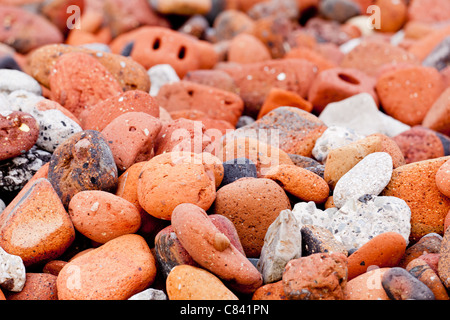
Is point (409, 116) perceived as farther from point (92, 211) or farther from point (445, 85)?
point (92, 211)

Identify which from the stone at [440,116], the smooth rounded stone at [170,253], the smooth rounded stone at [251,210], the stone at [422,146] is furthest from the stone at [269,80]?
the smooth rounded stone at [170,253]

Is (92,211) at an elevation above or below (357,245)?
above

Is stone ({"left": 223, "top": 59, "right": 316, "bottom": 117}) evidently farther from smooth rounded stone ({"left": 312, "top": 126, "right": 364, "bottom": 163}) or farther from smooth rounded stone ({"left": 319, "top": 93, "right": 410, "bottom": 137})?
smooth rounded stone ({"left": 312, "top": 126, "right": 364, "bottom": 163})

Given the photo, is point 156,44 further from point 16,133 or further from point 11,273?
point 11,273

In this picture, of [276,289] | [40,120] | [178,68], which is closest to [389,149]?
[276,289]

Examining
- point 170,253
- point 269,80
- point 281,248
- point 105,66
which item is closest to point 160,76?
point 105,66

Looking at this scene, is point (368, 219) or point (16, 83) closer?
point (368, 219)
